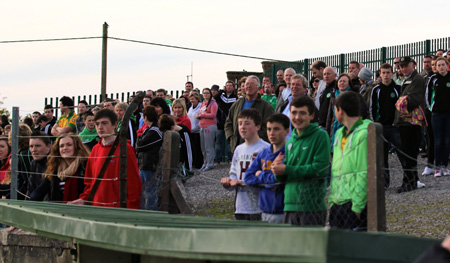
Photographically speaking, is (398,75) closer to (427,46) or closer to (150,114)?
(427,46)

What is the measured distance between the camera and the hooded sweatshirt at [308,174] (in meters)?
6.82

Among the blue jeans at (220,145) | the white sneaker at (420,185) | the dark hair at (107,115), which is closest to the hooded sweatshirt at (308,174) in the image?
the dark hair at (107,115)

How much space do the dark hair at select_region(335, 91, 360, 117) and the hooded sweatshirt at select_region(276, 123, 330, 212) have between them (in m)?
0.30

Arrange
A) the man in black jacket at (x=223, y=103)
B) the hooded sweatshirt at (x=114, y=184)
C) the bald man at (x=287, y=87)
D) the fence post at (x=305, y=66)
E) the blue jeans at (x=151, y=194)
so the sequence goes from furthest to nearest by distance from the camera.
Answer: the fence post at (x=305, y=66), the man in black jacket at (x=223, y=103), the bald man at (x=287, y=87), the hooded sweatshirt at (x=114, y=184), the blue jeans at (x=151, y=194)

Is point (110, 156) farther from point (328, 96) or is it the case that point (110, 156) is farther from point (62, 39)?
point (62, 39)

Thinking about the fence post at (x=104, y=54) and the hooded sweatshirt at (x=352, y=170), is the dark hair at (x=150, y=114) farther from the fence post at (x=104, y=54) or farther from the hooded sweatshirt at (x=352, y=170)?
the fence post at (x=104, y=54)

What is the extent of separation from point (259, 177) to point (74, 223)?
8.04 feet

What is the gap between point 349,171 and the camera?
6.70 m

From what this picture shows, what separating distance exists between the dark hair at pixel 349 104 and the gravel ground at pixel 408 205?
1755 mm

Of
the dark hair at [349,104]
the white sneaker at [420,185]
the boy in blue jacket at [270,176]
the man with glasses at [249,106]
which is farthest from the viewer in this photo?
the white sneaker at [420,185]

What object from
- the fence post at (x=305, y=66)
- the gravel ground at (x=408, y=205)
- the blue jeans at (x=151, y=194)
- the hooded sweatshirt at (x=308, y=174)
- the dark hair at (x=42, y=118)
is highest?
the fence post at (x=305, y=66)

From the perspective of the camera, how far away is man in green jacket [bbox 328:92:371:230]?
21.4 feet

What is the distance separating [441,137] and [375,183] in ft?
23.8

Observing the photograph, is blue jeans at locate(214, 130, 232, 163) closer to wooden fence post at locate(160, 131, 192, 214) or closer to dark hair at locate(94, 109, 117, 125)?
dark hair at locate(94, 109, 117, 125)
